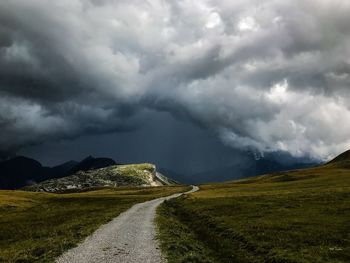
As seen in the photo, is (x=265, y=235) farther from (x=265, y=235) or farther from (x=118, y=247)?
(x=118, y=247)

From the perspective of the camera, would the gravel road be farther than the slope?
No

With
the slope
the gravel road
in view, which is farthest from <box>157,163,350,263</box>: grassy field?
the gravel road

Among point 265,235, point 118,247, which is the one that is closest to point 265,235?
point 265,235

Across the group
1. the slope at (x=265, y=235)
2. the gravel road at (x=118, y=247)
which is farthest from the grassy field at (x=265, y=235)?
the gravel road at (x=118, y=247)

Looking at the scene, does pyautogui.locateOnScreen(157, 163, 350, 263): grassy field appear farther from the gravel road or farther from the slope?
the gravel road

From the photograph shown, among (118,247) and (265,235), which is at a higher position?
(118,247)

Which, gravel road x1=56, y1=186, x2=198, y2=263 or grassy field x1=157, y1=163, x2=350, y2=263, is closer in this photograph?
gravel road x1=56, y1=186, x2=198, y2=263

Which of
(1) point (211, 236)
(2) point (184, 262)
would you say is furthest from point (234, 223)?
(2) point (184, 262)

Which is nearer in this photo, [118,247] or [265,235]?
[118,247]

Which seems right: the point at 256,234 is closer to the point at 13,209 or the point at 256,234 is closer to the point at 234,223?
the point at 234,223

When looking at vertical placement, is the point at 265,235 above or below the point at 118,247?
below

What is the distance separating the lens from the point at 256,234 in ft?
123

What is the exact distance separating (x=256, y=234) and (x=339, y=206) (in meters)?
23.1

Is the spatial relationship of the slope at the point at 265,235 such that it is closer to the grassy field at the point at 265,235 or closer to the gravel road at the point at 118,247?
the grassy field at the point at 265,235
